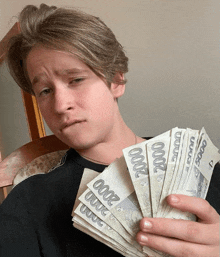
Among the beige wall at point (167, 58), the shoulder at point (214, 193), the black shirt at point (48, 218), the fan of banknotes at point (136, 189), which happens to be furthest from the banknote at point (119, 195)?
the beige wall at point (167, 58)

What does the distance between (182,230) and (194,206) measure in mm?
53

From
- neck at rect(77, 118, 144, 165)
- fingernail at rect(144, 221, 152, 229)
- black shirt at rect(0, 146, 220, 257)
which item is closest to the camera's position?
fingernail at rect(144, 221, 152, 229)

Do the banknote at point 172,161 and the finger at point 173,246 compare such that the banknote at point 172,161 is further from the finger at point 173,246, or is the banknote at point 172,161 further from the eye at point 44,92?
Result: the eye at point 44,92

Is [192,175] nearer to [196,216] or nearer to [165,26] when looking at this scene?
[196,216]

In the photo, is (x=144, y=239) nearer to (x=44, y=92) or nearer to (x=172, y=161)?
(x=172, y=161)

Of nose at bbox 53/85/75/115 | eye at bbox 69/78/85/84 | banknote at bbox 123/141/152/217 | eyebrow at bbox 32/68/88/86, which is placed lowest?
banknote at bbox 123/141/152/217

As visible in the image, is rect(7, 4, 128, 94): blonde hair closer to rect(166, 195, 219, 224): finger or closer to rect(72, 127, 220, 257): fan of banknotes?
rect(72, 127, 220, 257): fan of banknotes

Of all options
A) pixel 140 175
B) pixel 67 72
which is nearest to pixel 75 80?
pixel 67 72

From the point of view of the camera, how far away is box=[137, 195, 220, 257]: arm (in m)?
0.59

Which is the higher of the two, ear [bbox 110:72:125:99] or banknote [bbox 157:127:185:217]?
ear [bbox 110:72:125:99]

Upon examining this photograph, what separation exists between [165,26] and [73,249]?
117cm

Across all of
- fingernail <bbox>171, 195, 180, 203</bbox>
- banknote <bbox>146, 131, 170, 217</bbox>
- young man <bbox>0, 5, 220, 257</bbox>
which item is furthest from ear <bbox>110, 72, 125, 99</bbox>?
fingernail <bbox>171, 195, 180, 203</bbox>

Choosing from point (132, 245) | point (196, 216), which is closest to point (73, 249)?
point (132, 245)

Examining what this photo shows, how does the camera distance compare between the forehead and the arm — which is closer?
the arm
